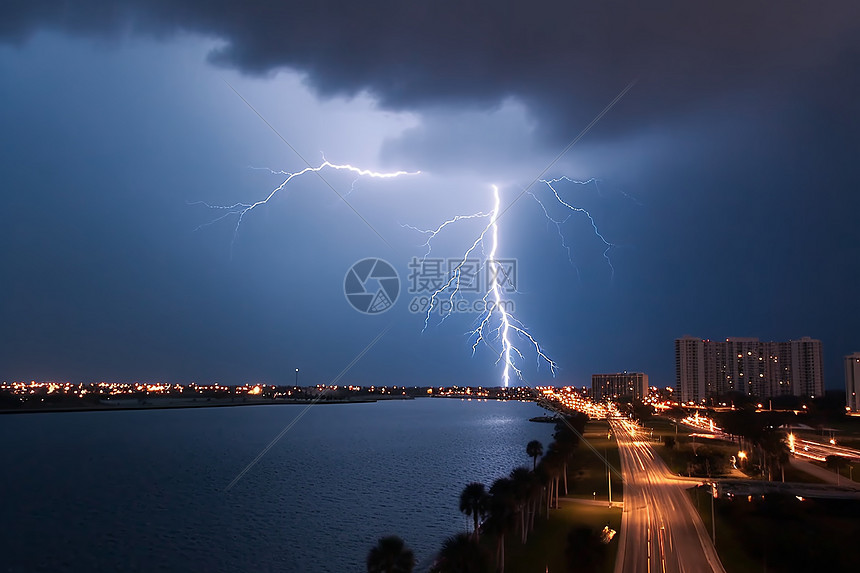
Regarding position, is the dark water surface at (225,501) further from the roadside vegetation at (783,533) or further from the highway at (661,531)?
the roadside vegetation at (783,533)

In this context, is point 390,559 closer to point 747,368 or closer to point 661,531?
point 661,531

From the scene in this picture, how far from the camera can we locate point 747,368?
174 metres

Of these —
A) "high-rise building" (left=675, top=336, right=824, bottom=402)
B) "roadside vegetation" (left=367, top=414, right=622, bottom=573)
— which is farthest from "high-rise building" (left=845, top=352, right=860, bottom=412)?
"roadside vegetation" (left=367, top=414, right=622, bottom=573)

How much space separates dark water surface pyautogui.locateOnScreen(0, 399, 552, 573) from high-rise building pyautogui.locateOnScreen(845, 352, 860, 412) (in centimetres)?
9162

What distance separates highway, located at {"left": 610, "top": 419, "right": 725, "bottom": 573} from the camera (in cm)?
2597

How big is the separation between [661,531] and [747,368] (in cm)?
16320

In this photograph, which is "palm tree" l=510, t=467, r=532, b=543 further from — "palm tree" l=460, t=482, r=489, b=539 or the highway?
the highway

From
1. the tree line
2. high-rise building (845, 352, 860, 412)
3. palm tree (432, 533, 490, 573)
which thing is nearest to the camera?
the tree line

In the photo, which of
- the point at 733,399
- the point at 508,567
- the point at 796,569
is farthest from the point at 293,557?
the point at 733,399

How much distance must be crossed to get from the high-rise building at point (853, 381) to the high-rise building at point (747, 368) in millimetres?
30697

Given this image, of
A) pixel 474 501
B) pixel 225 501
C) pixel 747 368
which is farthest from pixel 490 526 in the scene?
pixel 747 368

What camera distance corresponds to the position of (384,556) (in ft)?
64.2

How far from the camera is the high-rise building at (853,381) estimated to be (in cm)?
13138

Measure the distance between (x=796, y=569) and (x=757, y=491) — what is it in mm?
15023
